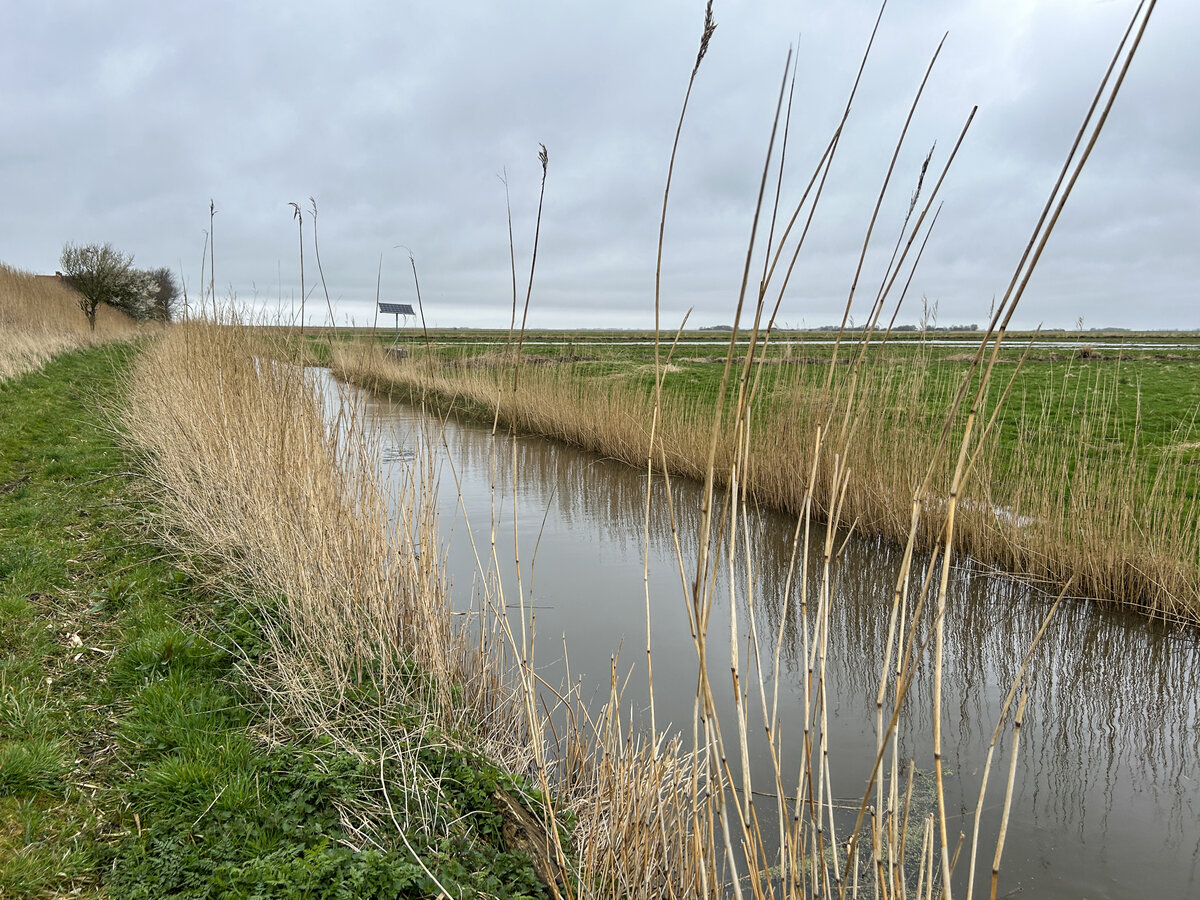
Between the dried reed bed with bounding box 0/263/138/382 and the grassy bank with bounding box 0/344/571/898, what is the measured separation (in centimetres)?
921

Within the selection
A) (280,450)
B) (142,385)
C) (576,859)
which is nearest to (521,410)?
(142,385)

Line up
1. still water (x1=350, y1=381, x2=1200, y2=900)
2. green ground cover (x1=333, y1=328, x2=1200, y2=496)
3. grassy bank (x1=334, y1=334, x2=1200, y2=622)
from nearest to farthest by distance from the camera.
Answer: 1. still water (x1=350, y1=381, x2=1200, y2=900)
2. grassy bank (x1=334, y1=334, x2=1200, y2=622)
3. green ground cover (x1=333, y1=328, x2=1200, y2=496)

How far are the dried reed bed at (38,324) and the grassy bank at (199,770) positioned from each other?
30.2ft

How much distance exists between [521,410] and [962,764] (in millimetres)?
10158

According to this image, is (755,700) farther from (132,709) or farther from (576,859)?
(132,709)

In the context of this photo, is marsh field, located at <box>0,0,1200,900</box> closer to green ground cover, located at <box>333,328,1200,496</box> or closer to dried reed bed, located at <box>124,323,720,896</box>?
dried reed bed, located at <box>124,323,720,896</box>

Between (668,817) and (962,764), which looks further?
(962,764)

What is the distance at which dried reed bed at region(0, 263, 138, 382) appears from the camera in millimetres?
12227

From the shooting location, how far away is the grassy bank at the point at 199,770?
205 centimetres

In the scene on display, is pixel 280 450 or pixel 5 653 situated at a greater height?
pixel 280 450

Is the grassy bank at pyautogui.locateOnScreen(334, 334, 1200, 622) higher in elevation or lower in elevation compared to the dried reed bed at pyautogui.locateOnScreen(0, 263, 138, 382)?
lower

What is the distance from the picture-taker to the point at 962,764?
3264 millimetres

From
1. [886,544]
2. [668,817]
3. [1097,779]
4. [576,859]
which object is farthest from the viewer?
[886,544]

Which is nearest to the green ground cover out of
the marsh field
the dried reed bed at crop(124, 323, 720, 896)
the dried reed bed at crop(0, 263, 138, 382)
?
the marsh field
